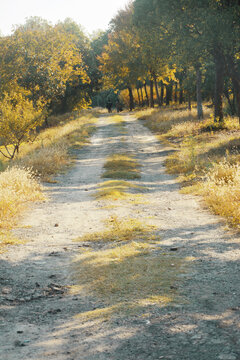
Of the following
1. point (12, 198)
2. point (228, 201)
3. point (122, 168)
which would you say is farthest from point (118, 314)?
point (122, 168)

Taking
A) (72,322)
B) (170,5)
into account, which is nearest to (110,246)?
(72,322)

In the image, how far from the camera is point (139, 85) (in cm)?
6300

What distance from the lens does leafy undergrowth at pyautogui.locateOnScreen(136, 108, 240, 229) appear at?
9225mm

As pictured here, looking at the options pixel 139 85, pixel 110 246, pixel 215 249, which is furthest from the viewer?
pixel 139 85

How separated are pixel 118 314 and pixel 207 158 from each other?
1305cm

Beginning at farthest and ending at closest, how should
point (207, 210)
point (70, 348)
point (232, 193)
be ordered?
point (207, 210) → point (232, 193) → point (70, 348)

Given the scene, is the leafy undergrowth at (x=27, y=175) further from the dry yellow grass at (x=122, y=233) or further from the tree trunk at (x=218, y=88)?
the tree trunk at (x=218, y=88)

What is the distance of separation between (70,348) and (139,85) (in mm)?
61728

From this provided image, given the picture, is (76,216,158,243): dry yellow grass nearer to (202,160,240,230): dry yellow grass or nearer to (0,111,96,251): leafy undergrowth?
(0,111,96,251): leafy undergrowth

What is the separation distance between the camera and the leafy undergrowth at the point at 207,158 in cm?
923

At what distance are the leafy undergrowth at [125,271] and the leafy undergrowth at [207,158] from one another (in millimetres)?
2199

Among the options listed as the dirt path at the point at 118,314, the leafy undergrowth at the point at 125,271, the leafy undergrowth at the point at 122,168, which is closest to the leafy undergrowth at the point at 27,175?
the dirt path at the point at 118,314

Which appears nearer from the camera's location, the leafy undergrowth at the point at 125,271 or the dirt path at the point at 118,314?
the dirt path at the point at 118,314

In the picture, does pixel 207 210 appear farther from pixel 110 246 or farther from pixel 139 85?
pixel 139 85
